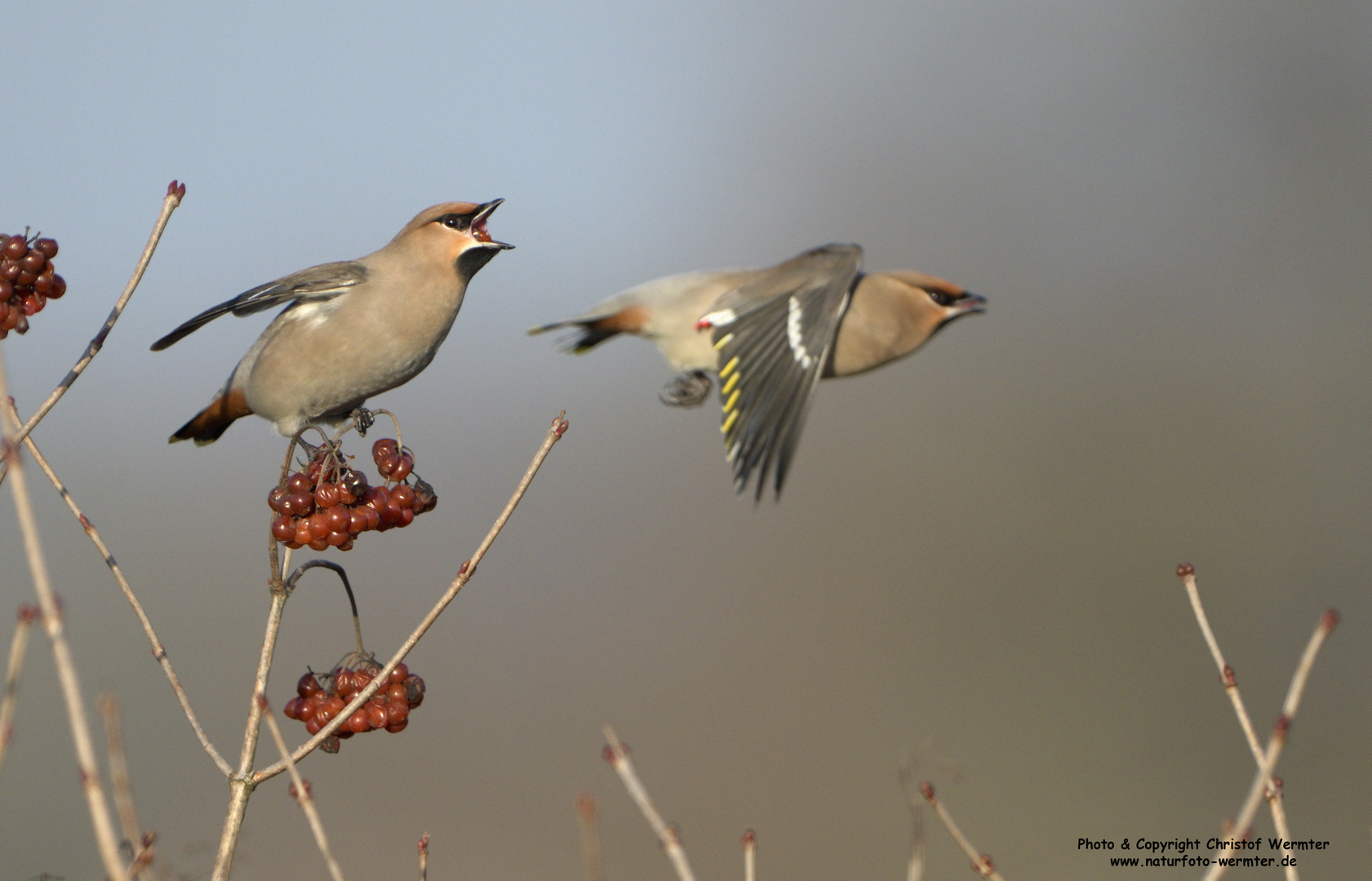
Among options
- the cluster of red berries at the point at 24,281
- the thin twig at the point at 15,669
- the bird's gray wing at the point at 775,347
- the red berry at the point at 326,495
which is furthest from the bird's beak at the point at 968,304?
the thin twig at the point at 15,669

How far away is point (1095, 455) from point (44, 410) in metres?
10.9

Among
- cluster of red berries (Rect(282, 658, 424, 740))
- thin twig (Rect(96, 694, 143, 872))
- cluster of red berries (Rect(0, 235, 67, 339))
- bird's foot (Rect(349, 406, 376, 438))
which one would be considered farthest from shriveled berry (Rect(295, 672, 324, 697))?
bird's foot (Rect(349, 406, 376, 438))

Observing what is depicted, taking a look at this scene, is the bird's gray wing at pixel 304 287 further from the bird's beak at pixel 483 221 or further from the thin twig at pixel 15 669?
the thin twig at pixel 15 669

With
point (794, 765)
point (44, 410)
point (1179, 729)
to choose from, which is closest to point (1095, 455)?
point (1179, 729)

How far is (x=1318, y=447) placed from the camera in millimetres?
11945

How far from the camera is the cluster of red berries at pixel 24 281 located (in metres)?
2.29

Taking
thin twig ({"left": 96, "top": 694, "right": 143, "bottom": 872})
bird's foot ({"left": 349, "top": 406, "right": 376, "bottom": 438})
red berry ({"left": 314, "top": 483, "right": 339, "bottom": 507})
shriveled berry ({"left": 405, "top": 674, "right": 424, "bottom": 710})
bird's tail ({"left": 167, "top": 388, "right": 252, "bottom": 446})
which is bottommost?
shriveled berry ({"left": 405, "top": 674, "right": 424, "bottom": 710})

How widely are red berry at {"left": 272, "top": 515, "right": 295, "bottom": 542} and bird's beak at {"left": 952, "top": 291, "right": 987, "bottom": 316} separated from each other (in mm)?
2796

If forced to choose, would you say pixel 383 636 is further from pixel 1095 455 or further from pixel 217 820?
pixel 1095 455

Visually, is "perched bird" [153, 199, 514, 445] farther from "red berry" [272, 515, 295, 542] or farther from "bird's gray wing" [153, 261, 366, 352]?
"red berry" [272, 515, 295, 542]

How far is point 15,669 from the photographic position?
141 cm

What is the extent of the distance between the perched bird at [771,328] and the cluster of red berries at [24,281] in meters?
1.79

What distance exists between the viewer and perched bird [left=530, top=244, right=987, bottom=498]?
3775 millimetres

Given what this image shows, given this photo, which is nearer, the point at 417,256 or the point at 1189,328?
the point at 417,256
